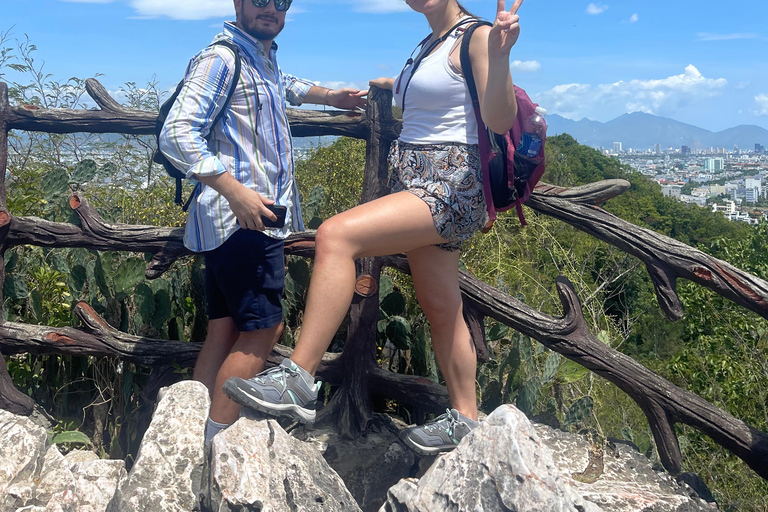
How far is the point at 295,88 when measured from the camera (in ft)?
8.77

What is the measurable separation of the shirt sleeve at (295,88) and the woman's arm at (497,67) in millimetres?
874

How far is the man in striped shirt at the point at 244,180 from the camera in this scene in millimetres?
2100

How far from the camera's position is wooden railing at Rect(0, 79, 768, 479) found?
243cm

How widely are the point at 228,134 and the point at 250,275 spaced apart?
0.46 m

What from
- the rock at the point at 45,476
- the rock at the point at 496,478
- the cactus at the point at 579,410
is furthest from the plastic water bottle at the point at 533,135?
the rock at the point at 45,476

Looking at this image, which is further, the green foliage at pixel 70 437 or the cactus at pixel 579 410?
A: the cactus at pixel 579 410

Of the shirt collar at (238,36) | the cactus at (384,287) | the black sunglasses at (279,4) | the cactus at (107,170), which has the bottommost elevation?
the cactus at (384,287)

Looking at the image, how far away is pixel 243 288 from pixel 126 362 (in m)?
1.02

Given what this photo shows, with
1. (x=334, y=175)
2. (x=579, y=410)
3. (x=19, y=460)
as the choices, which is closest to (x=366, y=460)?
(x=579, y=410)

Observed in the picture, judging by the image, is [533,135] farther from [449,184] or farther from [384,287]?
[384,287]

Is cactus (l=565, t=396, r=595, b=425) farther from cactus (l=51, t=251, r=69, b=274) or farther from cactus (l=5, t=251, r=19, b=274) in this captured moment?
cactus (l=5, t=251, r=19, b=274)

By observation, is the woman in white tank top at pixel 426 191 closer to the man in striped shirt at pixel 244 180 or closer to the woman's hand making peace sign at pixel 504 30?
the woman's hand making peace sign at pixel 504 30

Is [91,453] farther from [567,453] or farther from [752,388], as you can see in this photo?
[752,388]

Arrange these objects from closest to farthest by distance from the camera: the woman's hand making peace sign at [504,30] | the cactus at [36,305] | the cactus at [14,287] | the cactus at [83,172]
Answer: the woman's hand making peace sign at [504,30]
the cactus at [14,287]
the cactus at [36,305]
the cactus at [83,172]
